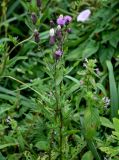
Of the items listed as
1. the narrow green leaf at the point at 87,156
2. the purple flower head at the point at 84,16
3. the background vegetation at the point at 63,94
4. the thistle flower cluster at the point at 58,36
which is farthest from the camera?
the purple flower head at the point at 84,16

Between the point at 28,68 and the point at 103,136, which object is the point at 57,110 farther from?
the point at 28,68

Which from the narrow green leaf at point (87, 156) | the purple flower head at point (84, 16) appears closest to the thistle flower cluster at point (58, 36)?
the narrow green leaf at point (87, 156)

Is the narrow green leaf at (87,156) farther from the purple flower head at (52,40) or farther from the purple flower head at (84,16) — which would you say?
the purple flower head at (84,16)

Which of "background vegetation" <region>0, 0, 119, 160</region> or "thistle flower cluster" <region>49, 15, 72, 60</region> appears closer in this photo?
"thistle flower cluster" <region>49, 15, 72, 60</region>

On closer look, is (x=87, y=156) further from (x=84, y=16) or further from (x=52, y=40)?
(x=84, y=16)

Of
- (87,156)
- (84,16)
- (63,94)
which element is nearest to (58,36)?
(63,94)

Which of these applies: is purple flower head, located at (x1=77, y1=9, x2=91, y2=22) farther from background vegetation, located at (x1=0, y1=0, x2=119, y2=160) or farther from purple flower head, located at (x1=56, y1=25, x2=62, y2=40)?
purple flower head, located at (x1=56, y1=25, x2=62, y2=40)

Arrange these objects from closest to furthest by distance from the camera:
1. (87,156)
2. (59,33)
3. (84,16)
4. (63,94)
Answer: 1. (59,33)
2. (63,94)
3. (87,156)
4. (84,16)

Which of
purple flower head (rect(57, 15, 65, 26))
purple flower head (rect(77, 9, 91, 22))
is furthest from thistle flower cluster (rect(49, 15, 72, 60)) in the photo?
purple flower head (rect(77, 9, 91, 22))

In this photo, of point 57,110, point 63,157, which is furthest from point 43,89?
point 63,157

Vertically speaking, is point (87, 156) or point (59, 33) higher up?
point (59, 33)
